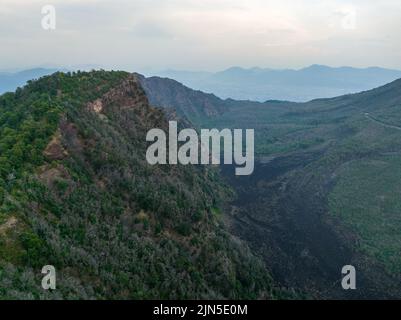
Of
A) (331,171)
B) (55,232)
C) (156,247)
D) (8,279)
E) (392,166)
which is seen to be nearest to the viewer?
(8,279)

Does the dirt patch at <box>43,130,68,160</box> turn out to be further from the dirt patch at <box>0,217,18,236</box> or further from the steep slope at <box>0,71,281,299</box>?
the dirt patch at <box>0,217,18,236</box>

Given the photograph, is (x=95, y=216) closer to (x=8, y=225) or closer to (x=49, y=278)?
(x=8, y=225)

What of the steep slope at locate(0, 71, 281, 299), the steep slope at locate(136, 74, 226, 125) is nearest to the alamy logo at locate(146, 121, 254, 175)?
the steep slope at locate(0, 71, 281, 299)

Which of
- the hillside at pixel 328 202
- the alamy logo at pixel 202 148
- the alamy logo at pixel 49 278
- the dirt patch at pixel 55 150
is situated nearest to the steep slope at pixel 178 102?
the alamy logo at pixel 202 148

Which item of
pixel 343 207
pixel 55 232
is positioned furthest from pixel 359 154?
pixel 55 232

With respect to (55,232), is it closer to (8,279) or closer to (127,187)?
(8,279)

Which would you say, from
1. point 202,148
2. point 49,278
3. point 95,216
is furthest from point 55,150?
point 202,148

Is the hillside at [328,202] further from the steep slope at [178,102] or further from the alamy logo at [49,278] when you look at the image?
the steep slope at [178,102]

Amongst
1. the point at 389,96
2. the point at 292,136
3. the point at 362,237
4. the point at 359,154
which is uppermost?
the point at 389,96
